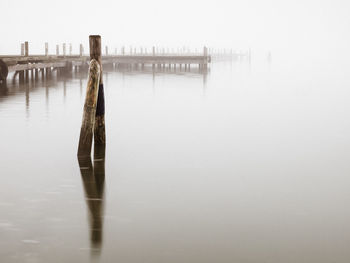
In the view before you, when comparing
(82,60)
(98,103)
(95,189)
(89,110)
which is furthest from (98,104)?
(82,60)

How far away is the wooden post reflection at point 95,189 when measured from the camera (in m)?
5.65

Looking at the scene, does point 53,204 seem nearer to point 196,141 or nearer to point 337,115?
point 196,141

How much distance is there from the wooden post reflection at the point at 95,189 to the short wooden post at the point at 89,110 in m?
0.20


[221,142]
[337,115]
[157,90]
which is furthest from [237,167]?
[157,90]

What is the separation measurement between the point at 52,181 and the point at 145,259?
3412 millimetres

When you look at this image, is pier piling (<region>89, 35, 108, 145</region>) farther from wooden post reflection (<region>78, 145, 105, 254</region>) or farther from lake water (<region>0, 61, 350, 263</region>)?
lake water (<region>0, 61, 350, 263</region>)

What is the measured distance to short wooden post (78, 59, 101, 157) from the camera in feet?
30.0

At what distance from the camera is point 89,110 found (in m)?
9.12

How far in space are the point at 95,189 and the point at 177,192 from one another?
1.22 metres

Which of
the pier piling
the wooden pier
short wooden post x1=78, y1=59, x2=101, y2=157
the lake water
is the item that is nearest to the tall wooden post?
the pier piling

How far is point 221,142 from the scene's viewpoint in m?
11.7

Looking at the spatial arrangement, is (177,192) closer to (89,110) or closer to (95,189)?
(95,189)

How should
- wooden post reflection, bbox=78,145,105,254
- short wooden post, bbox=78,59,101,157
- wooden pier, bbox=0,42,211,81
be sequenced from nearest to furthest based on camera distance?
wooden post reflection, bbox=78,145,105,254 < short wooden post, bbox=78,59,101,157 < wooden pier, bbox=0,42,211,81

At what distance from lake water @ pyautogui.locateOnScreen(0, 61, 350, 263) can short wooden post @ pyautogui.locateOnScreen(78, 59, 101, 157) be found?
36cm
